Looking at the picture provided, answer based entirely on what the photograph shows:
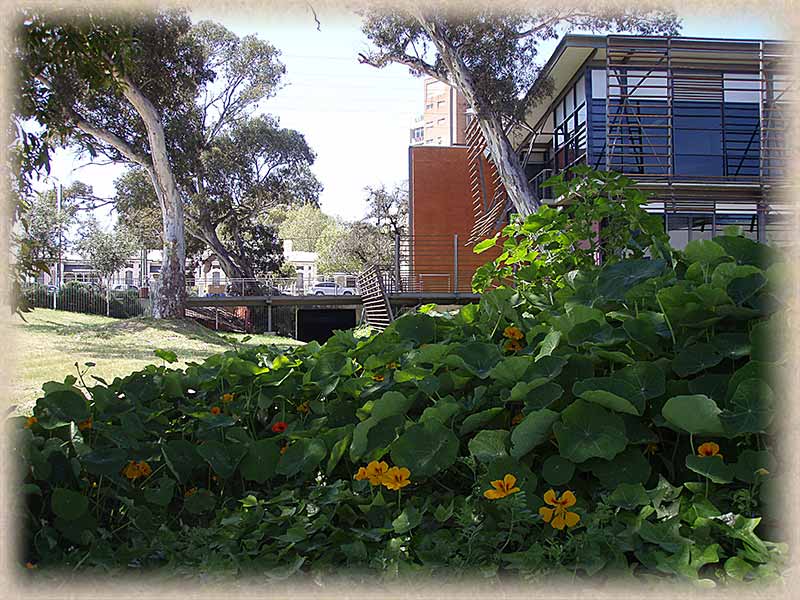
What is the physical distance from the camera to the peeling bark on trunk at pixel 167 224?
10961mm

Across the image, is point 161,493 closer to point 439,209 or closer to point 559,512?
point 559,512

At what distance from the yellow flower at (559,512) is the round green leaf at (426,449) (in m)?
0.17

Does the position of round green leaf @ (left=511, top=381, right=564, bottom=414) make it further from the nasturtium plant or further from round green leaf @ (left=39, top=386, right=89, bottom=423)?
round green leaf @ (left=39, top=386, right=89, bottom=423)

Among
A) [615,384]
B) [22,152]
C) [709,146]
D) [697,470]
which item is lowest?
[697,470]

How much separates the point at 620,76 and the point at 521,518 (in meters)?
10.00

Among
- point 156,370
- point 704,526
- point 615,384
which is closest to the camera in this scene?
point 704,526

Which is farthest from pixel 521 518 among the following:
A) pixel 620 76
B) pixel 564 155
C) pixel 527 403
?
pixel 564 155

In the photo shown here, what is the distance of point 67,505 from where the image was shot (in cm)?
112

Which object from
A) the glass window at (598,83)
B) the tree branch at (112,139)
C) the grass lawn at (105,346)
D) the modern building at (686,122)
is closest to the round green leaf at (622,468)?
the grass lawn at (105,346)

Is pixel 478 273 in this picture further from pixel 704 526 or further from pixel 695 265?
pixel 704 526

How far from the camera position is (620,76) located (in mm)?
9852

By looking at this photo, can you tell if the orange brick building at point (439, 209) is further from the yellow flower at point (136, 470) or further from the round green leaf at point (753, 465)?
the round green leaf at point (753, 465)

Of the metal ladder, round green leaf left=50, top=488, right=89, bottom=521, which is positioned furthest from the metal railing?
round green leaf left=50, top=488, right=89, bottom=521

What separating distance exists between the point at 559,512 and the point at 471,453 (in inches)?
7.1
